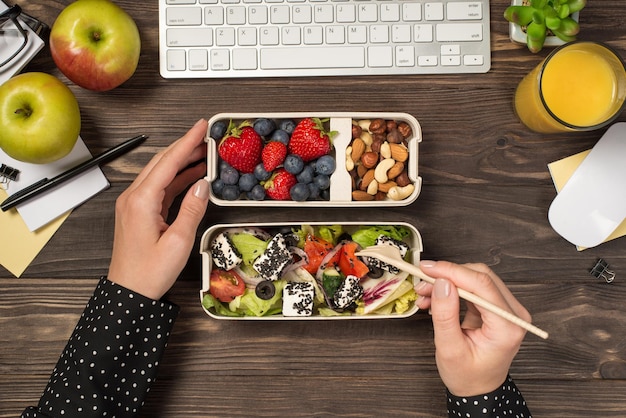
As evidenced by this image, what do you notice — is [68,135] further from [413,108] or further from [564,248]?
[564,248]

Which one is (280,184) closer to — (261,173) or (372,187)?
(261,173)

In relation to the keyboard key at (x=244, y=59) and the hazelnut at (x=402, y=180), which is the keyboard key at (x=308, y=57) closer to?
the keyboard key at (x=244, y=59)

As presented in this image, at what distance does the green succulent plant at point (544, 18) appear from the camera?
927 millimetres

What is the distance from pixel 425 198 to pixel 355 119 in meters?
0.20

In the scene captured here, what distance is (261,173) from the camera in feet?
3.09

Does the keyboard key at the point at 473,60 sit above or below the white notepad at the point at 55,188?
above

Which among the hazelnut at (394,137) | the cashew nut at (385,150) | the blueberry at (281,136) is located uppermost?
the blueberry at (281,136)

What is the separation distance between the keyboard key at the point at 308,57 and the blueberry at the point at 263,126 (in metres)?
0.11

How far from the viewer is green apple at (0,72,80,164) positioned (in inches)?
36.5

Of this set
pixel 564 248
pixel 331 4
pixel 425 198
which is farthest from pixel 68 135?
pixel 564 248

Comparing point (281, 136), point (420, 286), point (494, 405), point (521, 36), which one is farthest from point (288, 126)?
point (494, 405)

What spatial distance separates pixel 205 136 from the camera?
0.96 meters

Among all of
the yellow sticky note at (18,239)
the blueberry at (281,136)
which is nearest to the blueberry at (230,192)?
the blueberry at (281,136)

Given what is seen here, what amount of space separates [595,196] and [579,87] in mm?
199
